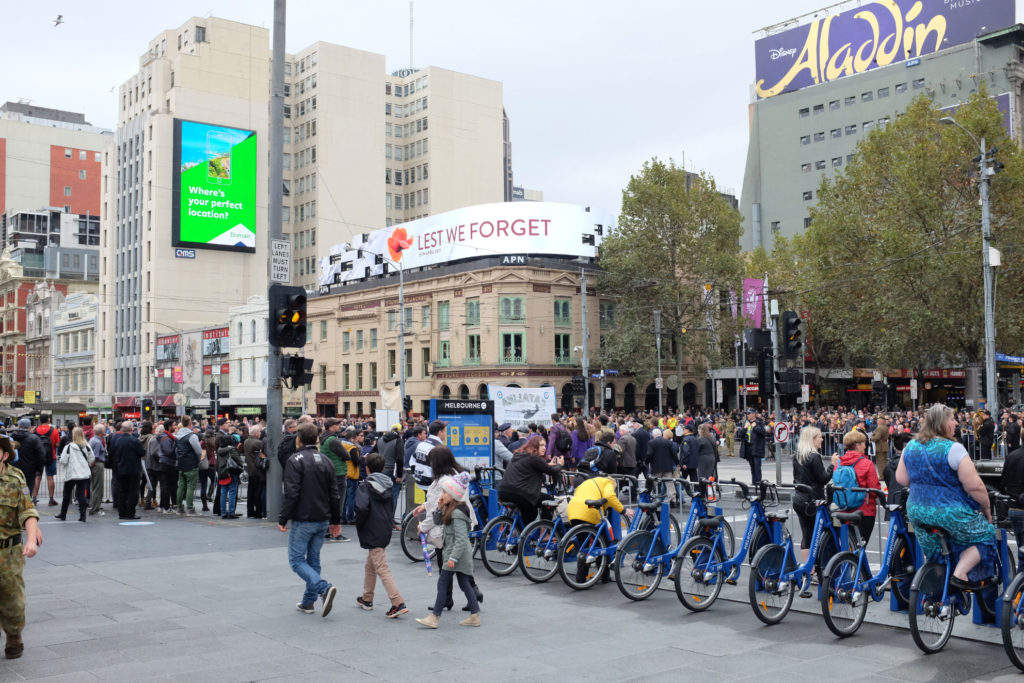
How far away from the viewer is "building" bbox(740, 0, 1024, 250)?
67.1 metres

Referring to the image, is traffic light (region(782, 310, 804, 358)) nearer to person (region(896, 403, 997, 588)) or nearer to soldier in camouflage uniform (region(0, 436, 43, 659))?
person (region(896, 403, 997, 588))

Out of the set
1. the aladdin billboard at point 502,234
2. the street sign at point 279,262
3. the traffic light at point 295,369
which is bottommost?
the traffic light at point 295,369

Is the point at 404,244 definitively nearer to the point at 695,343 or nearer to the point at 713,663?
the point at 695,343

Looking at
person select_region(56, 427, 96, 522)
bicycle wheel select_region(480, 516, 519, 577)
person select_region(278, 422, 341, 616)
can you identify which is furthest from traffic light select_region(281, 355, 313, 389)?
person select_region(278, 422, 341, 616)

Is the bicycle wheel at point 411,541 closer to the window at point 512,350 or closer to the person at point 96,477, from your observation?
the person at point 96,477

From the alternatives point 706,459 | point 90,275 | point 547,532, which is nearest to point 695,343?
point 706,459

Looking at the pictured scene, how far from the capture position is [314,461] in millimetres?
9109

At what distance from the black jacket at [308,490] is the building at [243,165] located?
243ft

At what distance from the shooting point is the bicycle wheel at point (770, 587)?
8.39 metres

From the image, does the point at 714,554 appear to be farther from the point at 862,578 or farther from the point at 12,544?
the point at 12,544

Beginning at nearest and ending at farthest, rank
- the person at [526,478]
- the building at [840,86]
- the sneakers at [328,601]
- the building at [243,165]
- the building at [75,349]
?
the sneakers at [328,601], the person at [526,478], the building at [840,86], the building at [243,165], the building at [75,349]

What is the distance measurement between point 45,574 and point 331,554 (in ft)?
11.8

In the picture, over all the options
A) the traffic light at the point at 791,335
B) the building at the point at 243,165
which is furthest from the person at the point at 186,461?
the building at the point at 243,165

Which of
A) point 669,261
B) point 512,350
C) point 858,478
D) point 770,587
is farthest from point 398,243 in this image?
point 770,587
